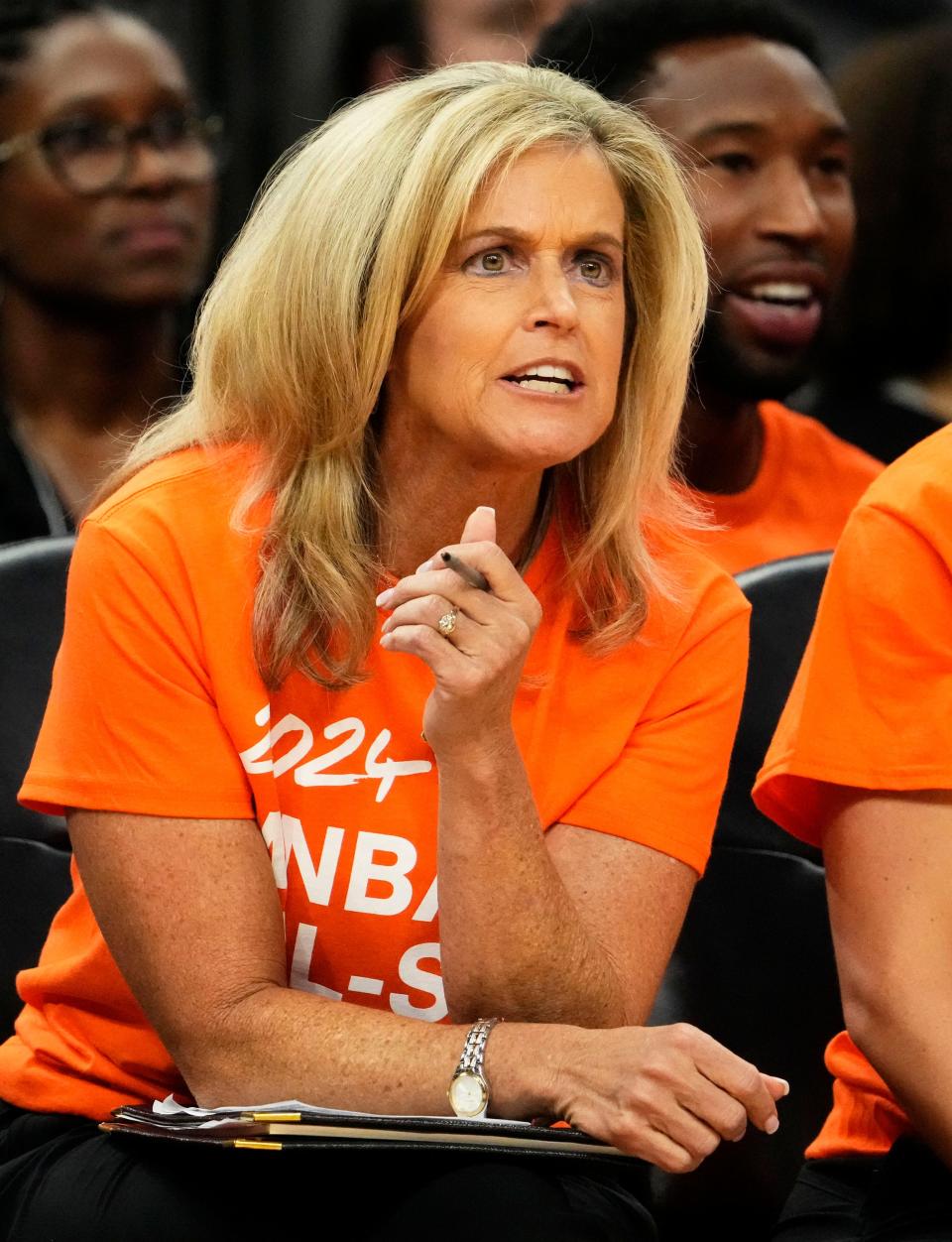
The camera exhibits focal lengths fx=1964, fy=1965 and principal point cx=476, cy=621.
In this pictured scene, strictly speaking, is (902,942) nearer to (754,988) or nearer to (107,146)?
(754,988)

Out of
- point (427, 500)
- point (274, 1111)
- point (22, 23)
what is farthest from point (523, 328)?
point (22, 23)

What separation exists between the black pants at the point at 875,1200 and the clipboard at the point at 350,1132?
0.24 m

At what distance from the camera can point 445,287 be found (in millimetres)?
1721

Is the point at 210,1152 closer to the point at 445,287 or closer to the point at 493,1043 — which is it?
the point at 493,1043

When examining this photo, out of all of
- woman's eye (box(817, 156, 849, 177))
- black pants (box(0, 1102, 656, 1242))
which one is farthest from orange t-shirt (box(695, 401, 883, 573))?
black pants (box(0, 1102, 656, 1242))

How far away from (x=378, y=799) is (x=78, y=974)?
0.31 meters

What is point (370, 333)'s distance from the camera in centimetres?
171

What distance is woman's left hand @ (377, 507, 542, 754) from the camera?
59.5 inches

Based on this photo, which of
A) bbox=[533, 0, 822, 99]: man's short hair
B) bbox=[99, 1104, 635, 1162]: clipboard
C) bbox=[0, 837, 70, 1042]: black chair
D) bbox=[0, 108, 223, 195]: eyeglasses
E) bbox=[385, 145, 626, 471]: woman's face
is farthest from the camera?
bbox=[0, 108, 223, 195]: eyeglasses

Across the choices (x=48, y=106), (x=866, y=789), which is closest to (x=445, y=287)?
(x=866, y=789)

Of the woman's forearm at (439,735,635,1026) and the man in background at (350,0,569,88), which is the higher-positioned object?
the man in background at (350,0,569,88)

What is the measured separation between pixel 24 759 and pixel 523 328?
25.4 inches

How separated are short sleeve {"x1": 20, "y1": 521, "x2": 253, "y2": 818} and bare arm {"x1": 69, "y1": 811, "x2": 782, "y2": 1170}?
2 cm

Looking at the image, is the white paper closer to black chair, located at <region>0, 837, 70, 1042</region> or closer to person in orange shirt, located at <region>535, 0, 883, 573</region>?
black chair, located at <region>0, 837, 70, 1042</region>
